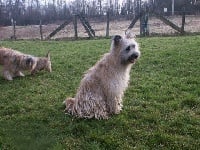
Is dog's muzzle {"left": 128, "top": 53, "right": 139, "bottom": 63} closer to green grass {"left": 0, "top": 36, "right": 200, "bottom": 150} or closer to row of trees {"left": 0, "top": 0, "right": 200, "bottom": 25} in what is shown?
green grass {"left": 0, "top": 36, "right": 200, "bottom": 150}

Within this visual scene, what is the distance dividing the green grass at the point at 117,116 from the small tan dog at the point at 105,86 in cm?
22

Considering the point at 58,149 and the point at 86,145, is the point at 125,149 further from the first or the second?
the point at 58,149

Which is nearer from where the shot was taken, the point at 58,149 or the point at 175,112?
the point at 58,149

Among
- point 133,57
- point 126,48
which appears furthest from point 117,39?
point 133,57

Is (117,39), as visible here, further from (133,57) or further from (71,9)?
(71,9)

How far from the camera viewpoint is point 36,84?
1146cm

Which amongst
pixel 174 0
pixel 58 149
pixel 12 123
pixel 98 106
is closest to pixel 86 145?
pixel 58 149

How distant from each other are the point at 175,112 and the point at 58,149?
278cm

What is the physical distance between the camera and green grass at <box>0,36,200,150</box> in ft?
22.3

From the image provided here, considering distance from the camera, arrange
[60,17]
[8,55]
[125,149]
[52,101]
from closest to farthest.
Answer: [125,149]
[52,101]
[8,55]
[60,17]

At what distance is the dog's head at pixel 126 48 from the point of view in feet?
24.9

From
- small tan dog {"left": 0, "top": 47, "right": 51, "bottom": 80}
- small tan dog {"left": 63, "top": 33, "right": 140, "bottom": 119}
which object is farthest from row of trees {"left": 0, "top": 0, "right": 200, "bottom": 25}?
small tan dog {"left": 63, "top": 33, "right": 140, "bottom": 119}

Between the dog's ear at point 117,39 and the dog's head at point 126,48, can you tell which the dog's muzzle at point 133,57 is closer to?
the dog's head at point 126,48

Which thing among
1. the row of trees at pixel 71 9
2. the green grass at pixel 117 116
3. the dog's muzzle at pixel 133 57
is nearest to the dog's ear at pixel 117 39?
the dog's muzzle at pixel 133 57
